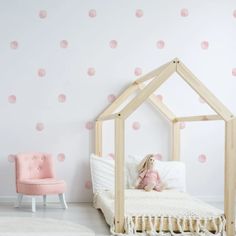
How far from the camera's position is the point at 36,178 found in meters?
4.89

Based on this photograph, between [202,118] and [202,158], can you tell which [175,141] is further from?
[202,118]

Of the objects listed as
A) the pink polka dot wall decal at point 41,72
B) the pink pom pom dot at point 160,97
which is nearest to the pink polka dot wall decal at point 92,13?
the pink polka dot wall decal at point 41,72

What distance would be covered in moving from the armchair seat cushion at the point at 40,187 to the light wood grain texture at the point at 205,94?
1.72m

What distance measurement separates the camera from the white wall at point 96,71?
5.06 m

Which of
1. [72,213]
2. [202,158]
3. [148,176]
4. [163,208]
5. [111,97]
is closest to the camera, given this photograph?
[163,208]

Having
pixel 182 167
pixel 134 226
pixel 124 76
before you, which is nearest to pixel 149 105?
pixel 124 76

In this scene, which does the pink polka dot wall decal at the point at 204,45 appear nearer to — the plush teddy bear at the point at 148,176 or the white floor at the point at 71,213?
the plush teddy bear at the point at 148,176

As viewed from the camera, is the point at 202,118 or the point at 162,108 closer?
the point at 202,118

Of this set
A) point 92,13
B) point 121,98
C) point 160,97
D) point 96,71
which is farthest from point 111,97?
point 92,13

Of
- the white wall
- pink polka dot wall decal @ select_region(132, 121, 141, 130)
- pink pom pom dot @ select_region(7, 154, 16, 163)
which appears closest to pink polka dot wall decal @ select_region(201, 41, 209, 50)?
the white wall

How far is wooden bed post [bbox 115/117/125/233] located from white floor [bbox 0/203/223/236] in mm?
172

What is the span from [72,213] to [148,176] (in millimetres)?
774

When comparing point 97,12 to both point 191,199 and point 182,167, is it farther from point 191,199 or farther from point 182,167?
point 191,199

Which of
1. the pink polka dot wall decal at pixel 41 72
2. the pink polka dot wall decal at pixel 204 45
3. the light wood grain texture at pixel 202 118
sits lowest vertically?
the light wood grain texture at pixel 202 118
